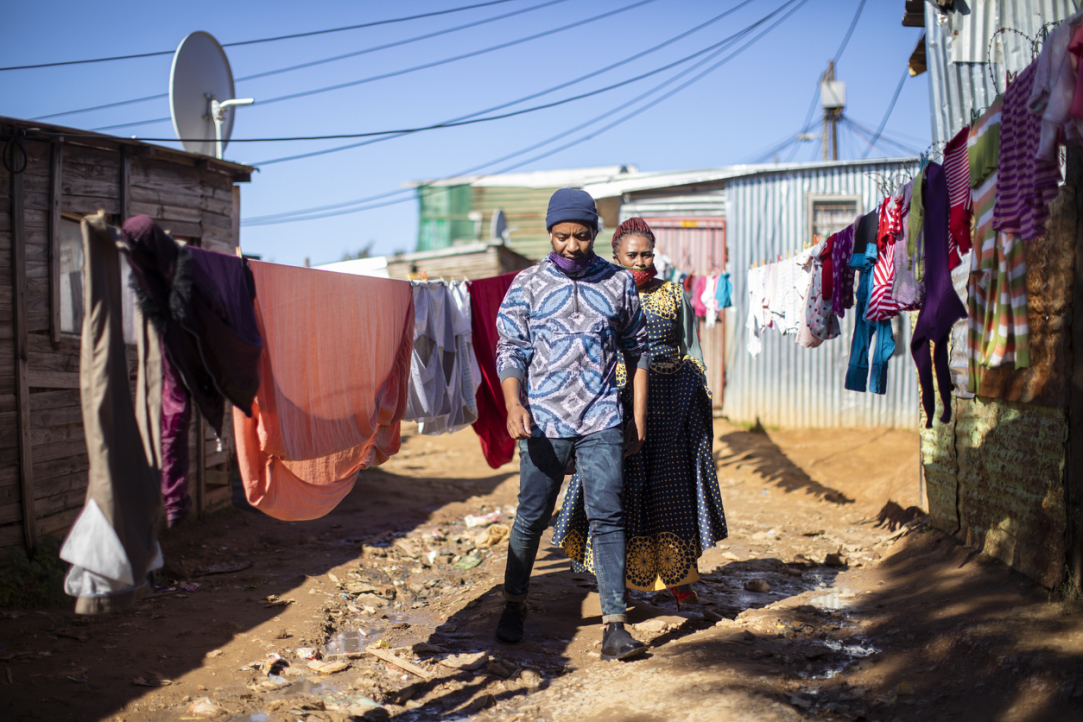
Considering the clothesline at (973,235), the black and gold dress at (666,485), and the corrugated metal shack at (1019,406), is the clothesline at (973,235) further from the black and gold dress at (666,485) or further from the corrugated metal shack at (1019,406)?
the black and gold dress at (666,485)

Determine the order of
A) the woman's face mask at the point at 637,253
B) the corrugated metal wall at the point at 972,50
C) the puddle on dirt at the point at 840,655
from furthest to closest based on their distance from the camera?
the corrugated metal wall at the point at 972,50 < the woman's face mask at the point at 637,253 < the puddle on dirt at the point at 840,655

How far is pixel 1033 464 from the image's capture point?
389 cm

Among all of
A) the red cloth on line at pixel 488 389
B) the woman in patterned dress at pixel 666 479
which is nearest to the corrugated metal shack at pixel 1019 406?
the woman in patterned dress at pixel 666 479

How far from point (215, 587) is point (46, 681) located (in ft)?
5.90

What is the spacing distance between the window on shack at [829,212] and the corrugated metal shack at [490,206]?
36.5ft

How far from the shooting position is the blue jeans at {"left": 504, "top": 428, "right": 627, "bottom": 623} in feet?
11.6

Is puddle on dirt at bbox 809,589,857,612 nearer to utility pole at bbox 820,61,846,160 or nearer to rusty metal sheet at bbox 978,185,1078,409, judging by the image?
rusty metal sheet at bbox 978,185,1078,409

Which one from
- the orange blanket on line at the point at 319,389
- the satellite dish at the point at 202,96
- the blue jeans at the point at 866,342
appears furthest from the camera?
the satellite dish at the point at 202,96

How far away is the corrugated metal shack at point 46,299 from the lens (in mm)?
5090

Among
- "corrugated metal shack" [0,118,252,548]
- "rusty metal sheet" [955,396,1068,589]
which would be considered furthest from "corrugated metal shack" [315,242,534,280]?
"rusty metal sheet" [955,396,1068,589]

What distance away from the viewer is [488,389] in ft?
17.6

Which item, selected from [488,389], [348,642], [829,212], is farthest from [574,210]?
[829,212]

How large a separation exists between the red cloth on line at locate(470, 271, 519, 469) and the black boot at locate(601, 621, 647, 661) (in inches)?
79.3

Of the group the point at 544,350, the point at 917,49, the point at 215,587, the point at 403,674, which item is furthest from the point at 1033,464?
the point at 215,587
